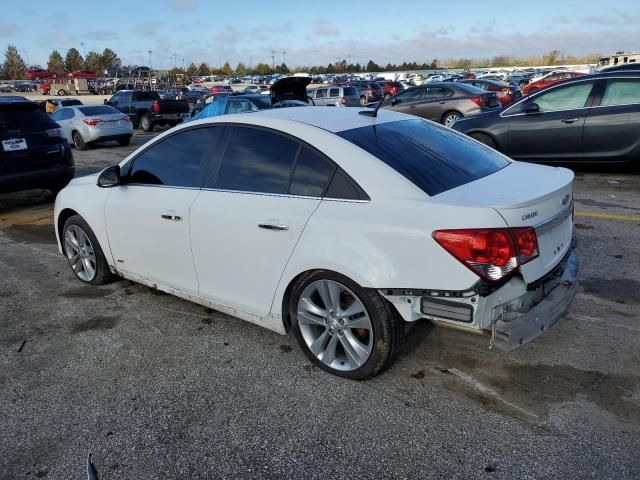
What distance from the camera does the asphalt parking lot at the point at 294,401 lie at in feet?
8.46

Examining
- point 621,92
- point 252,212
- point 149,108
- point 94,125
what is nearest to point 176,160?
point 252,212

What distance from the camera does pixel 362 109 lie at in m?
Answer: 4.05

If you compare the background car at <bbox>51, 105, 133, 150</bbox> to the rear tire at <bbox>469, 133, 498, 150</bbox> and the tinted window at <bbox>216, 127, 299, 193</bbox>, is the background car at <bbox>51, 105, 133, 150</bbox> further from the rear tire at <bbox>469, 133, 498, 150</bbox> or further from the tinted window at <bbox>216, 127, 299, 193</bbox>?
the tinted window at <bbox>216, 127, 299, 193</bbox>

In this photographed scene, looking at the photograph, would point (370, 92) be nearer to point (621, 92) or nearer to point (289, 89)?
point (289, 89)

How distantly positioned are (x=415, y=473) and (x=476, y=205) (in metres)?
1.30

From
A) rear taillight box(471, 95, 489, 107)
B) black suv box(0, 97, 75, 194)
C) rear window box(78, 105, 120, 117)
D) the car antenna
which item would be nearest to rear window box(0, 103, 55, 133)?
black suv box(0, 97, 75, 194)

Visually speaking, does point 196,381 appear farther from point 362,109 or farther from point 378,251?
point 362,109

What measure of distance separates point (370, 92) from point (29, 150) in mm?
23745

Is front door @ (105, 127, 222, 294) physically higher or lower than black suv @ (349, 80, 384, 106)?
higher

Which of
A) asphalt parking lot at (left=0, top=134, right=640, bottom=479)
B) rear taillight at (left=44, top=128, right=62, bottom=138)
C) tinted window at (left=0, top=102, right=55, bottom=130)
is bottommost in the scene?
asphalt parking lot at (left=0, top=134, right=640, bottom=479)

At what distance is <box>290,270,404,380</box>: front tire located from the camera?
2.95 metres

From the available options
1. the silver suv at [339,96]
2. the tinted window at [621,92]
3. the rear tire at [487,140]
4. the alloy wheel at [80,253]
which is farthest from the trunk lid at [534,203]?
the silver suv at [339,96]

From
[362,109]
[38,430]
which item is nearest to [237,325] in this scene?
[38,430]

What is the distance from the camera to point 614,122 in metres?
8.15
